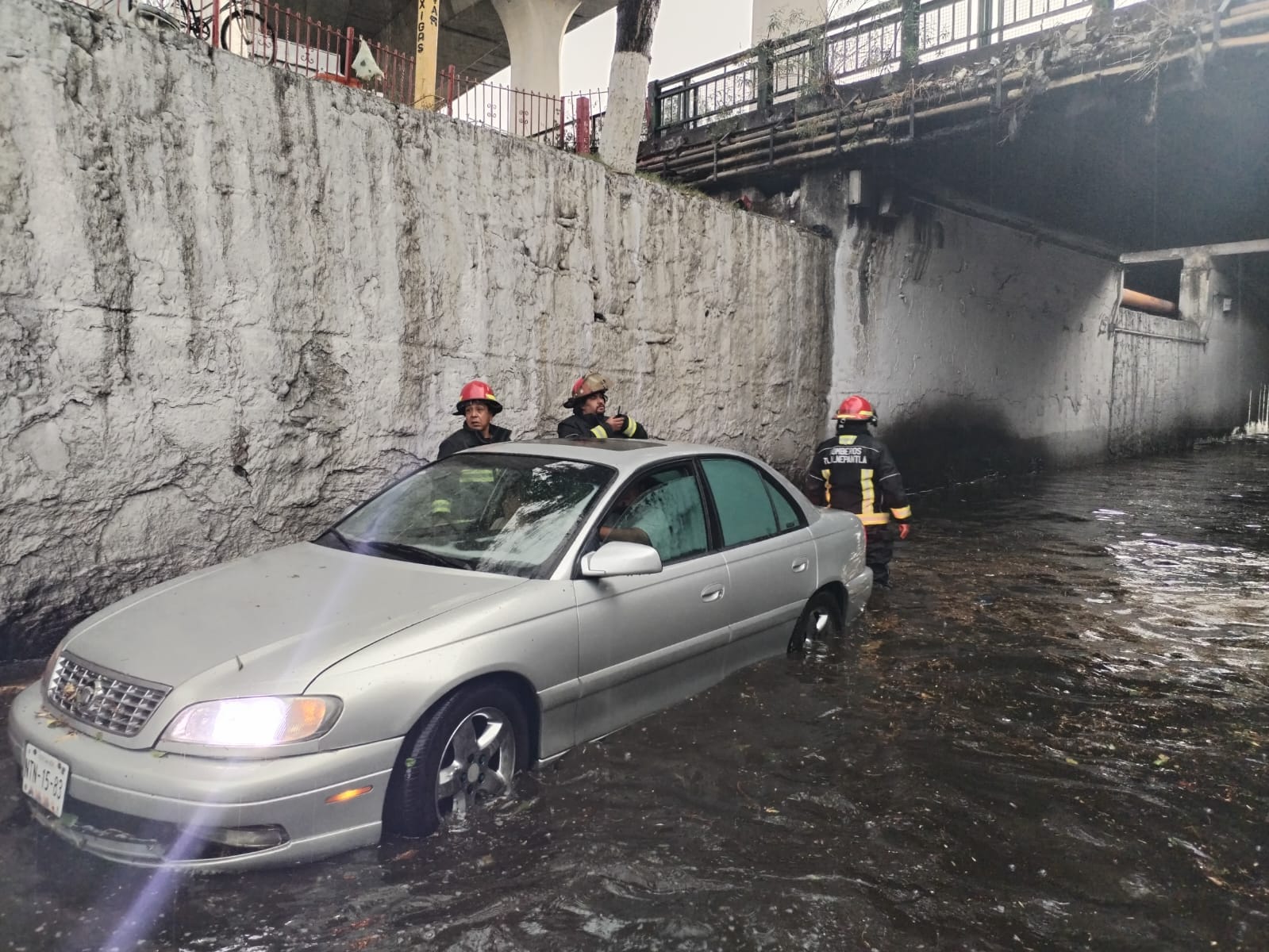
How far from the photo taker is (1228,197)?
49.0ft

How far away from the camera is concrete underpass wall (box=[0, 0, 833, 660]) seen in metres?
5.02

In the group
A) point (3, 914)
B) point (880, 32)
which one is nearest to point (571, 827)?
point (3, 914)

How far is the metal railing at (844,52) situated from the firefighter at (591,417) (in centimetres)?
669

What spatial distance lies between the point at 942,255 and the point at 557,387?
7.72 meters

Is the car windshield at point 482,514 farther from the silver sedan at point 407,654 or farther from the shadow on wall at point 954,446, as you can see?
the shadow on wall at point 954,446

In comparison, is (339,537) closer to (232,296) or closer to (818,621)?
(232,296)

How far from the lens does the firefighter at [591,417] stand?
682 centimetres

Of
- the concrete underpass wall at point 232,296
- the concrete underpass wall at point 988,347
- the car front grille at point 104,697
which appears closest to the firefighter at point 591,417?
the concrete underpass wall at point 232,296

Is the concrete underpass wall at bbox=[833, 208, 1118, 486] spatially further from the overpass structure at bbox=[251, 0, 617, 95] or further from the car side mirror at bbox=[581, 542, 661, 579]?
the car side mirror at bbox=[581, 542, 661, 579]

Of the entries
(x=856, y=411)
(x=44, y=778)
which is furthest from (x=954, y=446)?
(x=44, y=778)

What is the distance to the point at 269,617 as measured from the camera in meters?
3.21

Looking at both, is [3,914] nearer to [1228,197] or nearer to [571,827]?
[571,827]

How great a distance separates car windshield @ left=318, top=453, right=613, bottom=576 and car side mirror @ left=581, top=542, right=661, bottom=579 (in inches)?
6.2

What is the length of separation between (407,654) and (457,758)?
0.43 meters
